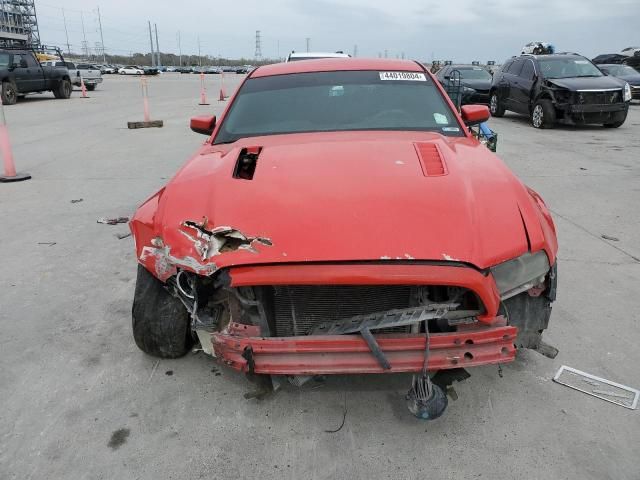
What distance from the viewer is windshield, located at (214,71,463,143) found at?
3.31 metres

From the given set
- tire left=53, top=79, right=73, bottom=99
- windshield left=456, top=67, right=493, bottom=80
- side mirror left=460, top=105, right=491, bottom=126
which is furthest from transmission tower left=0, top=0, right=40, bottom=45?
side mirror left=460, top=105, right=491, bottom=126

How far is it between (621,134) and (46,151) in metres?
12.1

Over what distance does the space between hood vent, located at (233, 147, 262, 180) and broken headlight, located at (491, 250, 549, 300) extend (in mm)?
1277

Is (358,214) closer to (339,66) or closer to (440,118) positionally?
(440,118)

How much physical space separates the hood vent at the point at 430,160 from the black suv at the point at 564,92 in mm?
10137

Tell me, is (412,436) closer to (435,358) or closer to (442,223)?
(435,358)

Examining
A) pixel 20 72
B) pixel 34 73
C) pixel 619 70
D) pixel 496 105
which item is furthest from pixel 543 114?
pixel 34 73

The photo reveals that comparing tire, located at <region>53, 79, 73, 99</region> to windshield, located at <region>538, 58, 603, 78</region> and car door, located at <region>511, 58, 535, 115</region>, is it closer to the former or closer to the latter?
car door, located at <region>511, 58, 535, 115</region>

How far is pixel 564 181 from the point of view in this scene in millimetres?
6977

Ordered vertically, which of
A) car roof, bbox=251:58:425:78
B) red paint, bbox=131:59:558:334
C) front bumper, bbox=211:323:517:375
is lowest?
front bumper, bbox=211:323:517:375

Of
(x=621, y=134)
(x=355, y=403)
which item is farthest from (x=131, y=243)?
(x=621, y=134)

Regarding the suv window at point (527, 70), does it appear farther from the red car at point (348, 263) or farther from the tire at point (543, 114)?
the red car at point (348, 263)

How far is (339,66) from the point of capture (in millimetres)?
3834

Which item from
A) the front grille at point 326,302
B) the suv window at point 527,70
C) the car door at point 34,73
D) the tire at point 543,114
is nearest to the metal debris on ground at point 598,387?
the front grille at point 326,302
